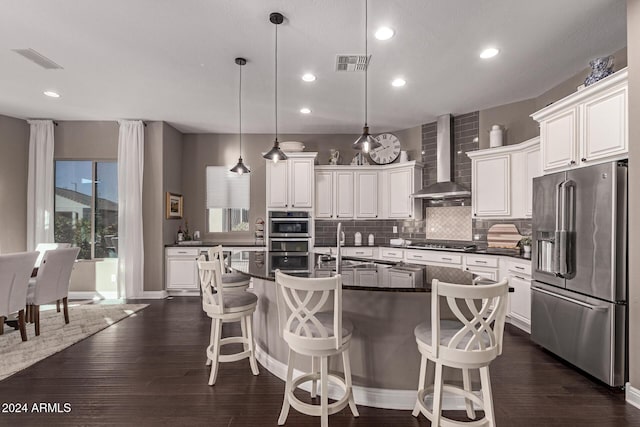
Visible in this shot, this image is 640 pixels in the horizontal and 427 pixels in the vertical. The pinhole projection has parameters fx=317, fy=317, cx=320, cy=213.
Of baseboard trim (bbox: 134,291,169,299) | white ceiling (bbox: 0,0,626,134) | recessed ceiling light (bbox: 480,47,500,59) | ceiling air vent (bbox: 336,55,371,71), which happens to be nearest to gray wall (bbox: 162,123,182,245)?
white ceiling (bbox: 0,0,626,134)

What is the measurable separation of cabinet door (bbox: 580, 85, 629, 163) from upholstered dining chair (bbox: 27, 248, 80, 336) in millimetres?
5748

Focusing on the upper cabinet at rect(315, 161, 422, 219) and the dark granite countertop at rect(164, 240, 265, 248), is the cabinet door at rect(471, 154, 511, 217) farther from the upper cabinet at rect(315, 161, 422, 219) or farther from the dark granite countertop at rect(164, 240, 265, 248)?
the dark granite countertop at rect(164, 240, 265, 248)

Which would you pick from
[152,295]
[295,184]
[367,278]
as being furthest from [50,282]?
[367,278]

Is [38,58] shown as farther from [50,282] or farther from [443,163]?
[443,163]

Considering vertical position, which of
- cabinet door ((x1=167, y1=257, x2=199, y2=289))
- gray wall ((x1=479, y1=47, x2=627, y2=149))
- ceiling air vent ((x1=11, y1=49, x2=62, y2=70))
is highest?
ceiling air vent ((x1=11, y1=49, x2=62, y2=70))

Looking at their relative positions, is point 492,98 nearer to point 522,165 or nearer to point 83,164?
point 522,165

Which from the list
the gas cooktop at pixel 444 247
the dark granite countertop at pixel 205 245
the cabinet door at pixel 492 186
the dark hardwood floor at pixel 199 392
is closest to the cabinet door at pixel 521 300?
the dark hardwood floor at pixel 199 392

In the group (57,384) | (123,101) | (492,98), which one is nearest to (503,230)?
(492,98)

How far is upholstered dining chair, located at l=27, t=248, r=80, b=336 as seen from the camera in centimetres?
365

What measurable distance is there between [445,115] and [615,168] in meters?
3.00

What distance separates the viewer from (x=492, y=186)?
14.9 feet

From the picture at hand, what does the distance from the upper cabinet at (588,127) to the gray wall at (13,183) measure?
7.63 m

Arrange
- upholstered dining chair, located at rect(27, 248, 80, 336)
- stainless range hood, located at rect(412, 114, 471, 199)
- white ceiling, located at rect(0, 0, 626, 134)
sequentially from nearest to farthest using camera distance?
1. white ceiling, located at rect(0, 0, 626, 134)
2. upholstered dining chair, located at rect(27, 248, 80, 336)
3. stainless range hood, located at rect(412, 114, 471, 199)

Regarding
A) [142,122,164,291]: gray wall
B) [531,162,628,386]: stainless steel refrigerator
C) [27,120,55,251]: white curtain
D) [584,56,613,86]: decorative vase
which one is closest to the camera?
[531,162,628,386]: stainless steel refrigerator
